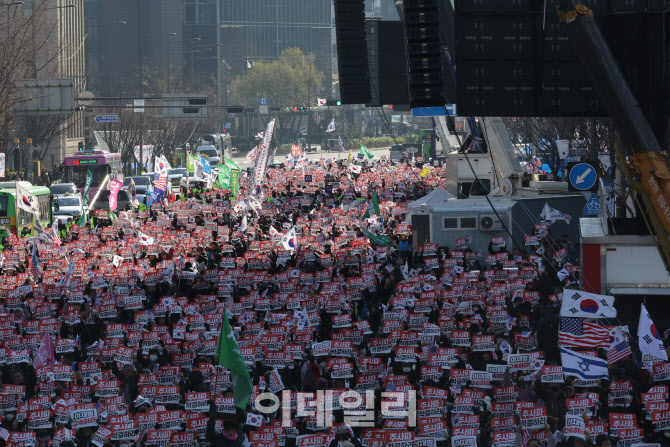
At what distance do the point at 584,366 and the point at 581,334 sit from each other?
695mm

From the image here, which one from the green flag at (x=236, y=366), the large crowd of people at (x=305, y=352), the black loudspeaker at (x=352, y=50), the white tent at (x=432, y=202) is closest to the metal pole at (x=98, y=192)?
the white tent at (x=432, y=202)

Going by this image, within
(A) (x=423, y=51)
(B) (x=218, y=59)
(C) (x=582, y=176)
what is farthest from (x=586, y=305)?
(B) (x=218, y=59)

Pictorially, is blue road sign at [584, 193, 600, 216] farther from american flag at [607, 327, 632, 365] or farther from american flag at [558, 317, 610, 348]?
american flag at [558, 317, 610, 348]

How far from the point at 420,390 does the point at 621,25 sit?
20.5 ft

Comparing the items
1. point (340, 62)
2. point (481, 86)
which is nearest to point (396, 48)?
point (340, 62)

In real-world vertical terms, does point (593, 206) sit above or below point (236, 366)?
above

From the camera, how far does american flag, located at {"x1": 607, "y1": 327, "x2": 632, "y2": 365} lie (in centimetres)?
1448

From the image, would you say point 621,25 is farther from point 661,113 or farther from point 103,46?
point 103,46

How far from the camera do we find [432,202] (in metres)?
30.6

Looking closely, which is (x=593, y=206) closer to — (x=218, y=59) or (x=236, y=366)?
(x=236, y=366)

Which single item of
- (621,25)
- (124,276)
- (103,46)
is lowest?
(124,276)

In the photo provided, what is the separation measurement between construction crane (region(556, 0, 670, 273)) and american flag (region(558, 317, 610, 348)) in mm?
1464

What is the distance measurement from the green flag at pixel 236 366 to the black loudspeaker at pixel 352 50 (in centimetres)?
1267

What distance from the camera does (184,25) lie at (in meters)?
152
